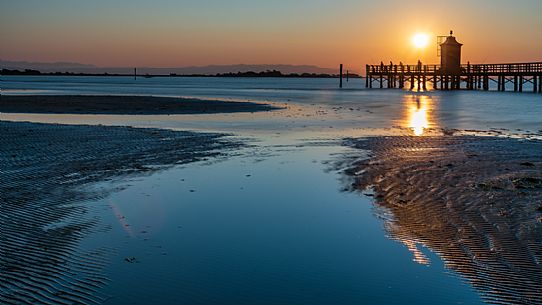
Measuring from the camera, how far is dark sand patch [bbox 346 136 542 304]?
673cm

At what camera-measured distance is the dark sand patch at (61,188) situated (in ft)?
20.8

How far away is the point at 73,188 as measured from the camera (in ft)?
37.7

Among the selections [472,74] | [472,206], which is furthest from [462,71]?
[472,206]

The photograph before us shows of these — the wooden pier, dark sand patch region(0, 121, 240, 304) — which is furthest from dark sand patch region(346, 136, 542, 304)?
the wooden pier

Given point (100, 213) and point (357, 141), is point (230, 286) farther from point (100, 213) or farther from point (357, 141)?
point (357, 141)

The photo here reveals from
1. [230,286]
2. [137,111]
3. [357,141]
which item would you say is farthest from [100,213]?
[137,111]

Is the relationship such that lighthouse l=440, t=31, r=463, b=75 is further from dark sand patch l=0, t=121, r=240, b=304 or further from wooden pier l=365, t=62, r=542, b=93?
dark sand patch l=0, t=121, r=240, b=304

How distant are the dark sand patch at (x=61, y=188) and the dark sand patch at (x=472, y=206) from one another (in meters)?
4.12

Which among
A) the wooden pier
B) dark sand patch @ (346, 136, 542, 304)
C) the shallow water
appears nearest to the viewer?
the shallow water

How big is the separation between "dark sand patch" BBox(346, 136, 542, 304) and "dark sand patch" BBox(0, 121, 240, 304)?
4124 millimetres

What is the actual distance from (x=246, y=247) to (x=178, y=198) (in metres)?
3.37

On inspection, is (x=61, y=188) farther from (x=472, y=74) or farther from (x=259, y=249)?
(x=472, y=74)

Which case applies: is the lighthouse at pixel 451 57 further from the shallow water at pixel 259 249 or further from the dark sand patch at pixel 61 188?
the shallow water at pixel 259 249

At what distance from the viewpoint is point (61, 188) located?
450 inches
